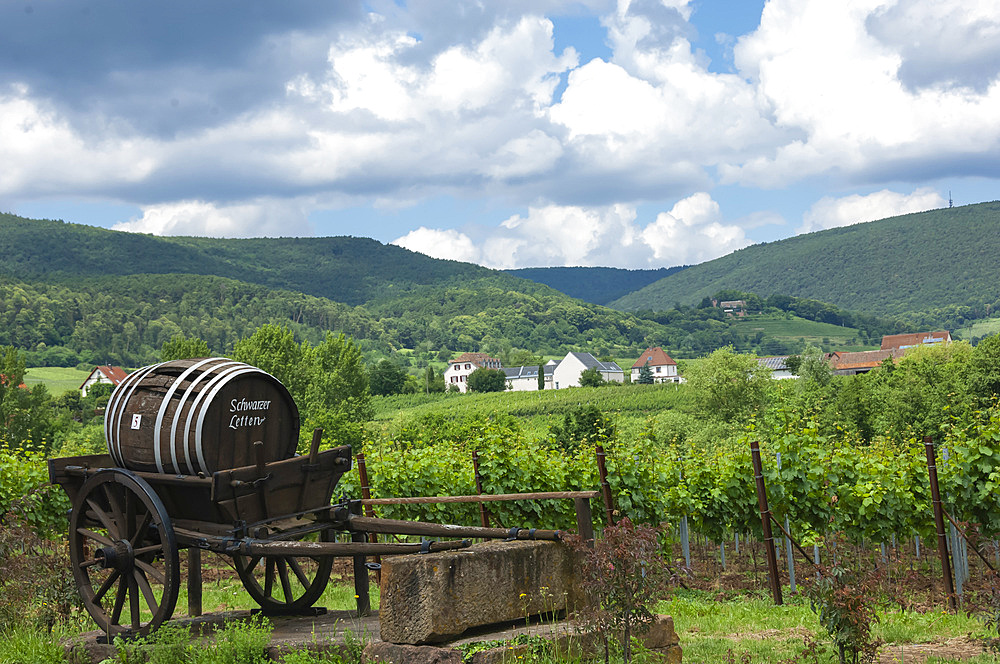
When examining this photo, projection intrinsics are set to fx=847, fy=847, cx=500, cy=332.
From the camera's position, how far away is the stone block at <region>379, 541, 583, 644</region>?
18.6ft

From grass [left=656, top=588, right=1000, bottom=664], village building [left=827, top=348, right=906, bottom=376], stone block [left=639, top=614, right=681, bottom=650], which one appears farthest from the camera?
village building [left=827, top=348, right=906, bottom=376]

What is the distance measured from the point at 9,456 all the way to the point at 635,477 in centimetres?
896

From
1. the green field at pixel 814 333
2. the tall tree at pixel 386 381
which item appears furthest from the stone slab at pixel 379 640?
the green field at pixel 814 333

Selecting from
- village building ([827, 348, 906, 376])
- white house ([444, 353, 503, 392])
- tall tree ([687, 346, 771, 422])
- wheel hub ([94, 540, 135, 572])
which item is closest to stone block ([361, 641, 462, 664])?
wheel hub ([94, 540, 135, 572])

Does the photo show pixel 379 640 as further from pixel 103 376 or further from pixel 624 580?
pixel 103 376

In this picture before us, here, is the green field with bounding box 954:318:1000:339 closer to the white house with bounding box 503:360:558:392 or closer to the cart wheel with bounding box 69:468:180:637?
the white house with bounding box 503:360:558:392

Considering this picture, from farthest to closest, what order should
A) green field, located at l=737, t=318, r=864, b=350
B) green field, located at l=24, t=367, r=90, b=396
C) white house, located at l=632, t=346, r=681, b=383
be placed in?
green field, located at l=737, t=318, r=864, b=350
white house, located at l=632, t=346, r=681, b=383
green field, located at l=24, t=367, r=90, b=396

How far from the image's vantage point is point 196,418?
6742 mm

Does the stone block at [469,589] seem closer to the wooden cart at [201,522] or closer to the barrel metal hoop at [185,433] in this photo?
the wooden cart at [201,522]

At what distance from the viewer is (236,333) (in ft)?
475

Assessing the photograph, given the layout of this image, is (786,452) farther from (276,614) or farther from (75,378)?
(75,378)

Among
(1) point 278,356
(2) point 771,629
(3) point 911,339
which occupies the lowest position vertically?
(2) point 771,629

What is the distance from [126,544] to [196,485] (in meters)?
0.80

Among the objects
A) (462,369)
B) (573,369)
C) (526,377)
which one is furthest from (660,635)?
(462,369)
